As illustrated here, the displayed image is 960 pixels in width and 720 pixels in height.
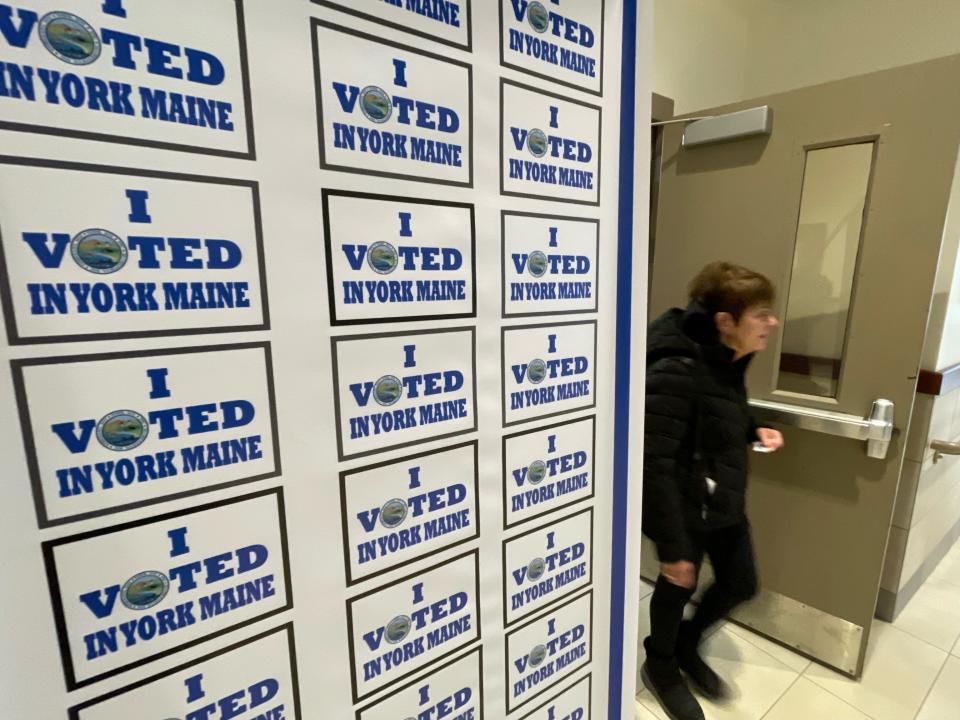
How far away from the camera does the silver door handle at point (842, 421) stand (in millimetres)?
1376

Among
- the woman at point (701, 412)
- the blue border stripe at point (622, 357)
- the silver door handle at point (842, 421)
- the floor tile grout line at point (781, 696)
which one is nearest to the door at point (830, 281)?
the silver door handle at point (842, 421)

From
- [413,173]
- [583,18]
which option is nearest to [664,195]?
[583,18]

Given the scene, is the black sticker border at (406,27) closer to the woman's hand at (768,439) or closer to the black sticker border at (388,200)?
the black sticker border at (388,200)

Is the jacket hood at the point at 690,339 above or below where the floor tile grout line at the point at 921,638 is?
above

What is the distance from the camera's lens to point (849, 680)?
1.58 meters

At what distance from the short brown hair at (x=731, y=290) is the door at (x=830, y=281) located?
1.49 feet

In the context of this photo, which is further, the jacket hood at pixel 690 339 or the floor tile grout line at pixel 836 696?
the floor tile grout line at pixel 836 696

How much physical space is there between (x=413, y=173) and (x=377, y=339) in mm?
220

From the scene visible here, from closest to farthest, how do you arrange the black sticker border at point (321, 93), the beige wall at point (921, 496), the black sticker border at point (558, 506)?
the black sticker border at point (321, 93), the black sticker border at point (558, 506), the beige wall at point (921, 496)

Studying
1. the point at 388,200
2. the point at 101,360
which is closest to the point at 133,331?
the point at 101,360

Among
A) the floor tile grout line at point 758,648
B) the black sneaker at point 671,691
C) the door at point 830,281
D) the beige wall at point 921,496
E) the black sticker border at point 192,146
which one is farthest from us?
the beige wall at point 921,496

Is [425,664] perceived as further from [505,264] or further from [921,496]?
[921,496]

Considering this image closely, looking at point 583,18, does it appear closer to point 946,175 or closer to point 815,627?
point 946,175

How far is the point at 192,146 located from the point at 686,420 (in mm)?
1139
